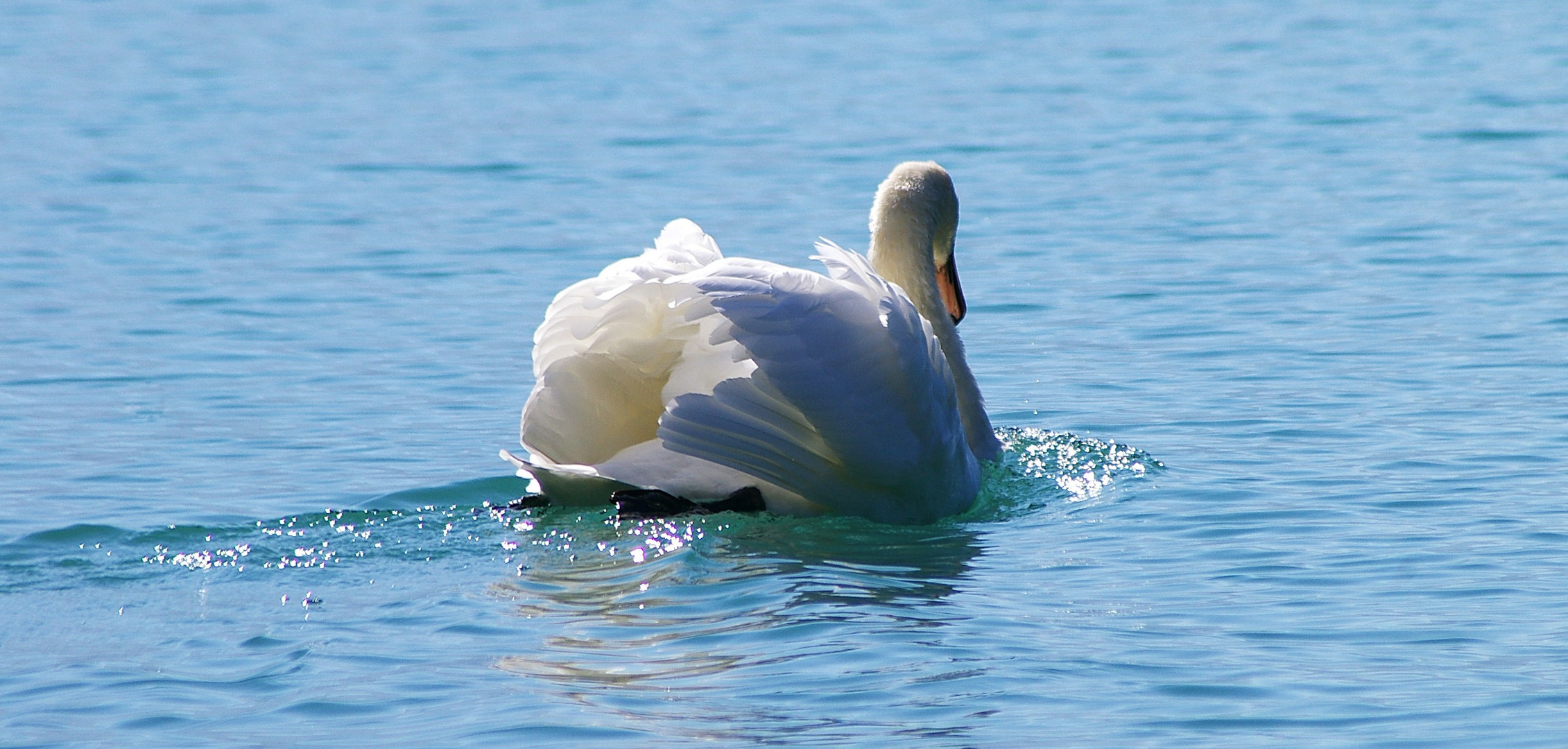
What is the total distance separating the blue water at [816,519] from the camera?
6469 millimetres

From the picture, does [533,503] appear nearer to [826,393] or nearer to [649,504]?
[649,504]

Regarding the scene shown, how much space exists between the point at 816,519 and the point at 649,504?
2.20 ft

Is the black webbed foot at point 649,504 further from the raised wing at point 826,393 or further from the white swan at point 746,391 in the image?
the raised wing at point 826,393

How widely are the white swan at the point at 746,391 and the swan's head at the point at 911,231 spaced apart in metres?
0.93

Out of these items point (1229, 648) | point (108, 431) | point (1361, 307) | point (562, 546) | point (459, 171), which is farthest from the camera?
point (459, 171)

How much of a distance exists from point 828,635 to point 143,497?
150 inches

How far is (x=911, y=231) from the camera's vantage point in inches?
→ 372

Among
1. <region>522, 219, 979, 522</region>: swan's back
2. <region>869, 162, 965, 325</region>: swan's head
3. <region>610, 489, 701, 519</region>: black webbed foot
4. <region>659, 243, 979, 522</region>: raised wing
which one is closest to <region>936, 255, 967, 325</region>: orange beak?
<region>869, 162, 965, 325</region>: swan's head

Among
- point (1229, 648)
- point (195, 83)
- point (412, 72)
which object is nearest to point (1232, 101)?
point (412, 72)

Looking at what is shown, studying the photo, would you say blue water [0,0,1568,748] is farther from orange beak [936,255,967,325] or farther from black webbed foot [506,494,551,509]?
orange beak [936,255,967,325]

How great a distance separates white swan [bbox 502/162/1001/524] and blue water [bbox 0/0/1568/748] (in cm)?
22

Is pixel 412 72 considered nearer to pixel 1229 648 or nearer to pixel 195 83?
pixel 195 83

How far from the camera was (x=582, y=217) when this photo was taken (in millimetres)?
16625

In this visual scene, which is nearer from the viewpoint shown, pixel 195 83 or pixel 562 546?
pixel 562 546
